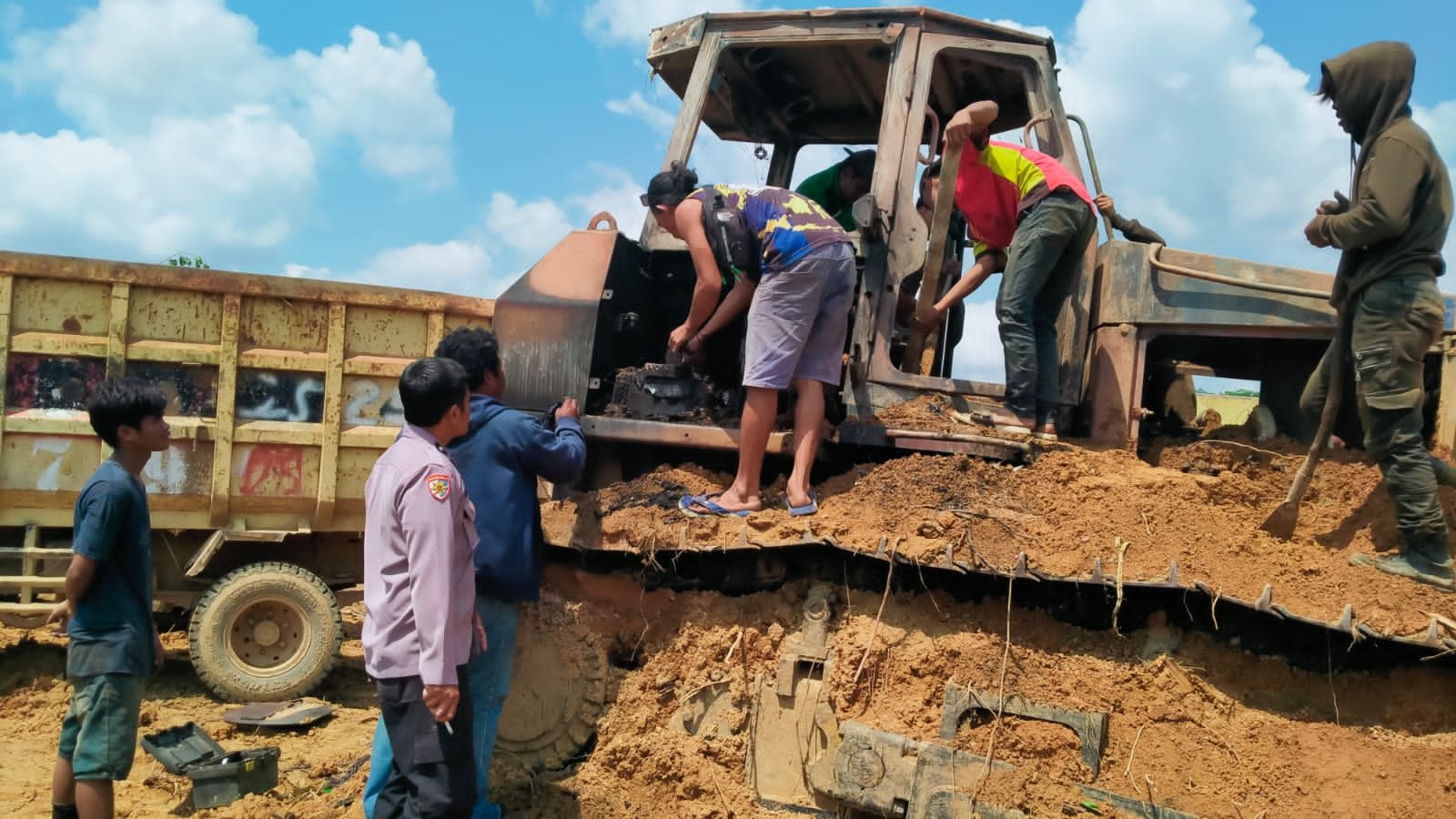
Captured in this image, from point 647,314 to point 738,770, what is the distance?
221 centimetres

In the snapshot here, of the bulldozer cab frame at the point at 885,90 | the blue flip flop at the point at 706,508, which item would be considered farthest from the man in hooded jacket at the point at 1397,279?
the blue flip flop at the point at 706,508

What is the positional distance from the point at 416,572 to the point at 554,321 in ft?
6.30

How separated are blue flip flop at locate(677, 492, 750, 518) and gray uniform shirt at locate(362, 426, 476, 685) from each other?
1246 millimetres

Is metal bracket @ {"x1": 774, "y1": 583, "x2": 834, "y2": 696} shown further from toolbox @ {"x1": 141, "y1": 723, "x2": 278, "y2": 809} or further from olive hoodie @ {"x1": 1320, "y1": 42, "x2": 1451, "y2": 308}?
toolbox @ {"x1": 141, "y1": 723, "x2": 278, "y2": 809}

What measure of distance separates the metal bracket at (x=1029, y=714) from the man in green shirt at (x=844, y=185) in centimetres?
289

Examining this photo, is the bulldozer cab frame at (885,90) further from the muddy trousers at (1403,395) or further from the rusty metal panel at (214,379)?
the rusty metal panel at (214,379)

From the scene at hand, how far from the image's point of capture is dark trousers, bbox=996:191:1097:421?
4340 millimetres

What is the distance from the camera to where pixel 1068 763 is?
3.44m

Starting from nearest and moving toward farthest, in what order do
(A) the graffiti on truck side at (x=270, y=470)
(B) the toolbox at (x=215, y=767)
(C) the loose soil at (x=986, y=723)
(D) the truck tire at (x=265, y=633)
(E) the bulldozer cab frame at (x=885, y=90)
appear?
(C) the loose soil at (x=986, y=723) < (B) the toolbox at (x=215, y=767) < (E) the bulldozer cab frame at (x=885, y=90) < (D) the truck tire at (x=265, y=633) < (A) the graffiti on truck side at (x=270, y=470)

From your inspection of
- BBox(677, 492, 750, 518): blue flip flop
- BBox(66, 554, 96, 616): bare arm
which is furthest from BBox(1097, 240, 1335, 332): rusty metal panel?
BBox(66, 554, 96, 616): bare arm

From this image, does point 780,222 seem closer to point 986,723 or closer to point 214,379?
point 986,723

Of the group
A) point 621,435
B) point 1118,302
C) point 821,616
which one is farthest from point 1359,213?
point 621,435

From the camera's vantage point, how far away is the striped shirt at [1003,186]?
448 cm

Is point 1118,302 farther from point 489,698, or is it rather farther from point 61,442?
point 61,442
